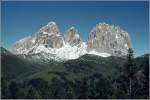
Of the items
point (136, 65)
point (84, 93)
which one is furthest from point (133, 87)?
point (84, 93)

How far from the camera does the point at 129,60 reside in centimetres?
4553

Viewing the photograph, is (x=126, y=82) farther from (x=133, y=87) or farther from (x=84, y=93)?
(x=84, y=93)

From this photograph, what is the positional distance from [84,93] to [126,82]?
11.9 metres

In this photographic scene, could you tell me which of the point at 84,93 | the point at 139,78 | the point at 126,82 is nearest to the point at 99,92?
the point at 84,93

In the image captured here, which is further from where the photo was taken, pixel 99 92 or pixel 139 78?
pixel 99 92

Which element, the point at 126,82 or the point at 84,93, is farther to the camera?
the point at 84,93

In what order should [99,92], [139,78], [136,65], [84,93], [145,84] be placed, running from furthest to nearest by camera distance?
[99,92]
[84,93]
[136,65]
[139,78]
[145,84]

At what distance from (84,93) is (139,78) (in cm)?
1625

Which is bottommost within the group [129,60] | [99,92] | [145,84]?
[99,92]

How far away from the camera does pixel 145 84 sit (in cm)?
3994

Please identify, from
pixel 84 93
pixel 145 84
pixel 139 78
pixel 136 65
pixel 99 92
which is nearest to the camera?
pixel 145 84

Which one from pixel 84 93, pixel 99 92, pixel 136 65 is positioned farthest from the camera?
pixel 99 92

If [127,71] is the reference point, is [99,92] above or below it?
below

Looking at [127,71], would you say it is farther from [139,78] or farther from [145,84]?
[145,84]
